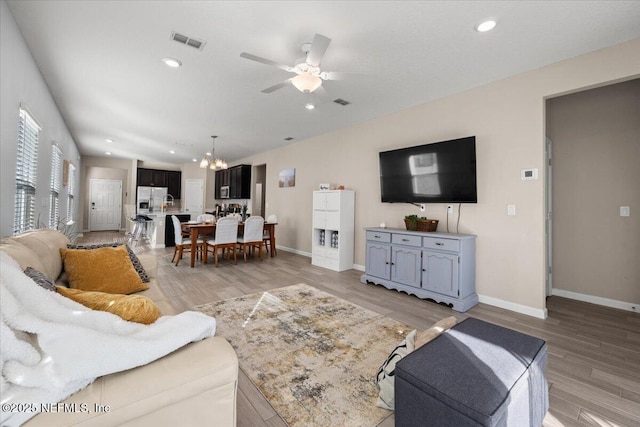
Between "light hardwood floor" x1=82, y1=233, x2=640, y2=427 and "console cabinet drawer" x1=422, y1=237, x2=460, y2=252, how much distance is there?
2.32 ft

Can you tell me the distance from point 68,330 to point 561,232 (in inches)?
198

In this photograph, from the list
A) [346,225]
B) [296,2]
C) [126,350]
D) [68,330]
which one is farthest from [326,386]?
[346,225]

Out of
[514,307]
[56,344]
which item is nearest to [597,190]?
[514,307]

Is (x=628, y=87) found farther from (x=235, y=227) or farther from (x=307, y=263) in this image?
(x=235, y=227)

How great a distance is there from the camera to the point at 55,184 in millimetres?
4746

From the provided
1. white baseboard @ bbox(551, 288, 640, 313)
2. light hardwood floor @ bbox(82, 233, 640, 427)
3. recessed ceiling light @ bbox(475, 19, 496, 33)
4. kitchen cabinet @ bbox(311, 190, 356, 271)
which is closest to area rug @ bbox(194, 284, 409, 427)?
light hardwood floor @ bbox(82, 233, 640, 427)

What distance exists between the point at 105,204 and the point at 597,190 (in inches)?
512

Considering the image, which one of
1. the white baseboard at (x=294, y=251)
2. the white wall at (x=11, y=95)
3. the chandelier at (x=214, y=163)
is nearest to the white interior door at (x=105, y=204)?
the chandelier at (x=214, y=163)

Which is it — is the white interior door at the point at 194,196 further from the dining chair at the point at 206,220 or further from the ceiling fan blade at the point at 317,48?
the ceiling fan blade at the point at 317,48

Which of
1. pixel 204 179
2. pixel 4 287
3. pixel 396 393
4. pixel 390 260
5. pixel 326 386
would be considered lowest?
pixel 326 386

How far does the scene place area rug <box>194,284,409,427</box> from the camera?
1625mm

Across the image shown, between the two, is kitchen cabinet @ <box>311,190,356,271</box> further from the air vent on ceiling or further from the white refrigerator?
the white refrigerator

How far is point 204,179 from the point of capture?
10586mm

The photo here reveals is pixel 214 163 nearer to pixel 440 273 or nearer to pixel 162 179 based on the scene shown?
pixel 162 179
